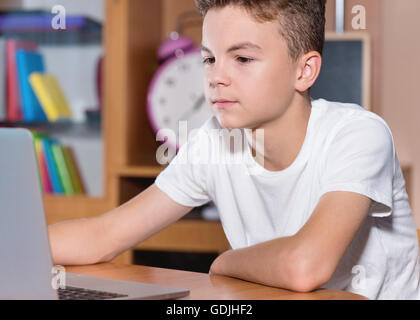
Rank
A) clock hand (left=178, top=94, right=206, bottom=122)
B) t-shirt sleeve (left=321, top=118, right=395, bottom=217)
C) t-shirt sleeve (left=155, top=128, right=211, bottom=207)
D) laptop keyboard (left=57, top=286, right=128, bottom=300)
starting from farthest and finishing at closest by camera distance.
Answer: clock hand (left=178, top=94, right=206, bottom=122), t-shirt sleeve (left=155, top=128, right=211, bottom=207), t-shirt sleeve (left=321, top=118, right=395, bottom=217), laptop keyboard (left=57, top=286, right=128, bottom=300)

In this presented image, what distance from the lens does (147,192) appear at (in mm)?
1253

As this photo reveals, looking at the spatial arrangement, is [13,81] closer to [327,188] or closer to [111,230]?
[111,230]

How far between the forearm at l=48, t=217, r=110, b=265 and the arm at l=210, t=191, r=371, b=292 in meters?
0.25

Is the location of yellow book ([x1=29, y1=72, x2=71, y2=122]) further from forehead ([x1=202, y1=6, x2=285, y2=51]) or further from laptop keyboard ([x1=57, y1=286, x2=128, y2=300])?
laptop keyboard ([x1=57, y1=286, x2=128, y2=300])

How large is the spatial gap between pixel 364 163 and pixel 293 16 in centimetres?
30

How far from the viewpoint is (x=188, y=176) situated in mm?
1276

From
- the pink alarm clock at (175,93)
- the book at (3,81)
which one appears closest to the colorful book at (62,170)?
the book at (3,81)

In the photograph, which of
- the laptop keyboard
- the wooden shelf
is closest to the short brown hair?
the laptop keyboard

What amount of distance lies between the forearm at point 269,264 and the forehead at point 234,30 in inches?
12.9

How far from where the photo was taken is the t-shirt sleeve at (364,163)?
39.0 inches

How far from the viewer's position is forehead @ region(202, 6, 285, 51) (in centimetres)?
108

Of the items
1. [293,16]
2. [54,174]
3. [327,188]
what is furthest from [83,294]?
[54,174]
